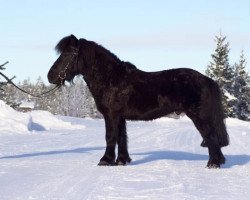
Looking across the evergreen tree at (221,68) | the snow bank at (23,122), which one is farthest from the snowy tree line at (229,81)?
the snow bank at (23,122)

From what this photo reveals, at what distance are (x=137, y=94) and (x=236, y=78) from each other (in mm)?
46257

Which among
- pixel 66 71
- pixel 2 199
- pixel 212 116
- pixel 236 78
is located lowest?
pixel 2 199

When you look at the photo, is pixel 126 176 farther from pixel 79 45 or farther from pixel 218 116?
pixel 79 45

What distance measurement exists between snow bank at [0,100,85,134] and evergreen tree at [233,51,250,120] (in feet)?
96.2

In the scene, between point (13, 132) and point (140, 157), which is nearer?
point (140, 157)

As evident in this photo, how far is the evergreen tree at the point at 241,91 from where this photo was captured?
50438mm

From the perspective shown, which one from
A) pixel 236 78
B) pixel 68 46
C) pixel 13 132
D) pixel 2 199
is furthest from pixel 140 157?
pixel 236 78

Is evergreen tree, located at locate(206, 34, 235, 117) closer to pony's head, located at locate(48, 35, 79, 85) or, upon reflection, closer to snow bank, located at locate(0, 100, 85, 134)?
snow bank, located at locate(0, 100, 85, 134)

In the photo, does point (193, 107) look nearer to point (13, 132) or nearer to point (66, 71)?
point (66, 71)

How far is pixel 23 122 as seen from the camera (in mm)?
20125

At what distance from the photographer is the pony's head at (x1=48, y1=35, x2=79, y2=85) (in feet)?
28.5

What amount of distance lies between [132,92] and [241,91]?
45274 millimetres

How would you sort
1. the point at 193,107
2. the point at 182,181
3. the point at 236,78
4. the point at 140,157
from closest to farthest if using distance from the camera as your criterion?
the point at 182,181 < the point at 193,107 < the point at 140,157 < the point at 236,78

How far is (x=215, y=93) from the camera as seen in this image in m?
8.23
